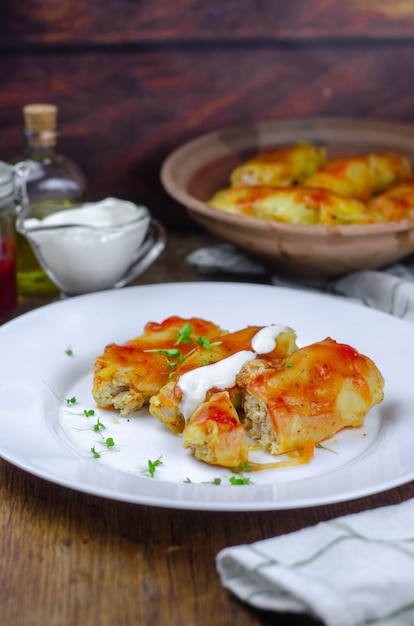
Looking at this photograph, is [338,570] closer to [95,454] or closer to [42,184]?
[95,454]

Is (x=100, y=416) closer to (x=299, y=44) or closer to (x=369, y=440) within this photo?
(x=369, y=440)

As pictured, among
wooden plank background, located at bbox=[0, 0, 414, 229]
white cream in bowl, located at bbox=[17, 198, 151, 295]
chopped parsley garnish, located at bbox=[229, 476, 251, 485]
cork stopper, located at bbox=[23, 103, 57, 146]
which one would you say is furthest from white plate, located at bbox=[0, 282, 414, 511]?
wooden plank background, located at bbox=[0, 0, 414, 229]

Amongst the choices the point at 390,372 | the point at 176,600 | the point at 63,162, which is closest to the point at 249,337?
the point at 390,372

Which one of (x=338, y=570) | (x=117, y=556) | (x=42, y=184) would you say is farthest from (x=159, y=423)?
(x=42, y=184)

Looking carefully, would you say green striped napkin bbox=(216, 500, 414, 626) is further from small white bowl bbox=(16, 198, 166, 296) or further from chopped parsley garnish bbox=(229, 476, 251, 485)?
small white bowl bbox=(16, 198, 166, 296)

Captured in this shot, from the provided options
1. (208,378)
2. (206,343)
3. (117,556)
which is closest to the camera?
(117,556)

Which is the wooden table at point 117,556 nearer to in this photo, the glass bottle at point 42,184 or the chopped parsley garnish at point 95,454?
the chopped parsley garnish at point 95,454
